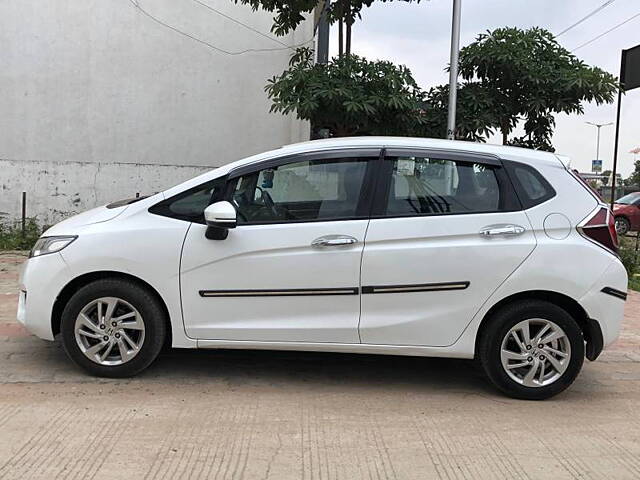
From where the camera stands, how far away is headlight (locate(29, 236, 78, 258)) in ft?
14.5

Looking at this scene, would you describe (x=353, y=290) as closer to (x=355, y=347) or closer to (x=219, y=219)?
(x=355, y=347)

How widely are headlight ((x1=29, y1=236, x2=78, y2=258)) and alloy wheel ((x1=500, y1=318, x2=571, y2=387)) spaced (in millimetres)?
3139

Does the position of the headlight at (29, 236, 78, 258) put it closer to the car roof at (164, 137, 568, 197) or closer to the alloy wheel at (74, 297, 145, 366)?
the alloy wheel at (74, 297, 145, 366)

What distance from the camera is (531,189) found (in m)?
4.45

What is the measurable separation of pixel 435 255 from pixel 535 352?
984 millimetres

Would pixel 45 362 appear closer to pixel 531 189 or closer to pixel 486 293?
pixel 486 293

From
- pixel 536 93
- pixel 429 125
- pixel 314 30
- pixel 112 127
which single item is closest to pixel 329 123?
pixel 429 125

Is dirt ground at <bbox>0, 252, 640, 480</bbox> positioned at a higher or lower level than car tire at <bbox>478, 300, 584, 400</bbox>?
lower

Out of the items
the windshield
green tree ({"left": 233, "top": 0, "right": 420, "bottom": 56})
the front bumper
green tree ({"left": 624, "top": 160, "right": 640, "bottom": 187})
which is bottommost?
the front bumper

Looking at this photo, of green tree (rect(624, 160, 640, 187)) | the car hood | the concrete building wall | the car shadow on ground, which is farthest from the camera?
green tree (rect(624, 160, 640, 187))

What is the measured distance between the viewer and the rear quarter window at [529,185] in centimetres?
442

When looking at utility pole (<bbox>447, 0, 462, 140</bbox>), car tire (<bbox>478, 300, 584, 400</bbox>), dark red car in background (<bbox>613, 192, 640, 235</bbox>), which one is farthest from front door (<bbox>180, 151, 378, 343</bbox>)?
dark red car in background (<bbox>613, 192, 640, 235</bbox>)

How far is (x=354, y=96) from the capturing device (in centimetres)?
794

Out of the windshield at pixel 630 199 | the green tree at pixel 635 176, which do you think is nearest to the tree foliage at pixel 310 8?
the windshield at pixel 630 199
